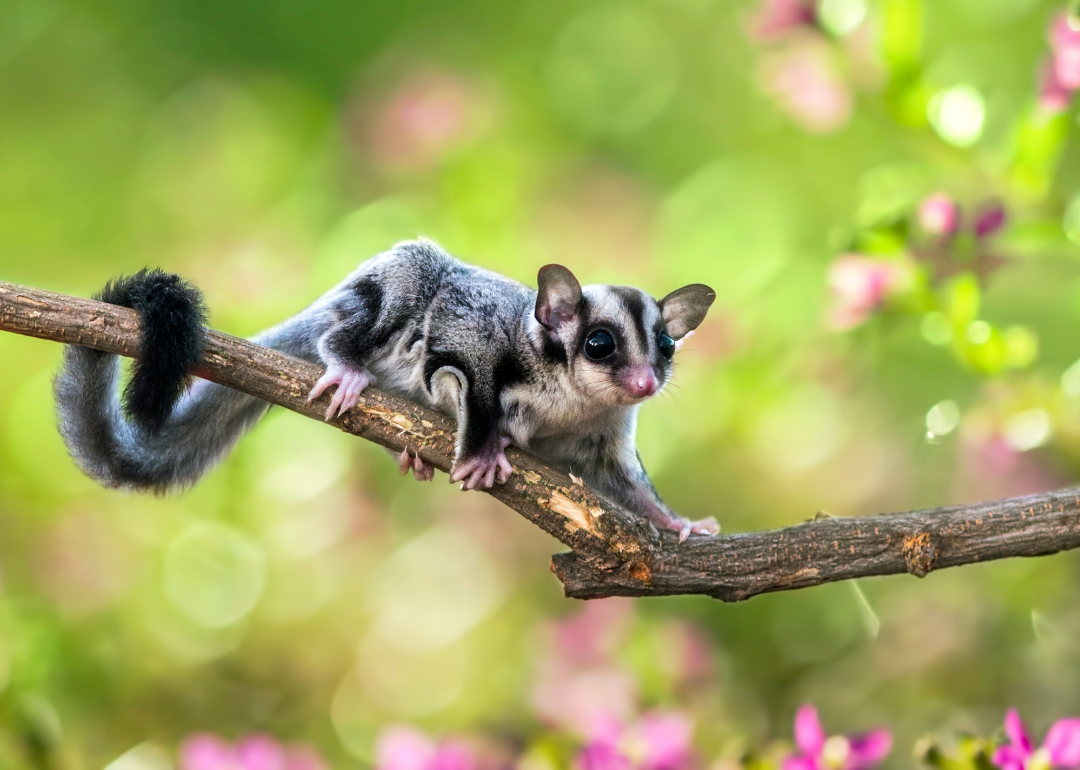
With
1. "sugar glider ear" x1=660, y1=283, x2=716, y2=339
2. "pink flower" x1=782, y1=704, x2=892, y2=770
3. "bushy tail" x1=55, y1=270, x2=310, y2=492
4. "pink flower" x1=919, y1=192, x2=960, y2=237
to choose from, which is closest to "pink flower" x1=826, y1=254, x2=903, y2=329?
"pink flower" x1=919, y1=192, x2=960, y2=237

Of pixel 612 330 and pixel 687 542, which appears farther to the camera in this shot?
pixel 612 330

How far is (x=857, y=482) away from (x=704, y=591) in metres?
1.71

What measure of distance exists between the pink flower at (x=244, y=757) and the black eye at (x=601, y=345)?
1088 mm

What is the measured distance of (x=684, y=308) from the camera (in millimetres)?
1764

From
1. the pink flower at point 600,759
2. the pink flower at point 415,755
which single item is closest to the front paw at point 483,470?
the pink flower at point 600,759

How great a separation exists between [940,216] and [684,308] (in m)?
0.50

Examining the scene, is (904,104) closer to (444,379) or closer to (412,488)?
(444,379)

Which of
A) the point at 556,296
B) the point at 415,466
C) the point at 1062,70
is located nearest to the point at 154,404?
the point at 415,466

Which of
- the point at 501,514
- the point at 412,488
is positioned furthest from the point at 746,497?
the point at 412,488

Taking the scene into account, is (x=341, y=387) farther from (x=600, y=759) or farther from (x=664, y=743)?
(x=664, y=743)

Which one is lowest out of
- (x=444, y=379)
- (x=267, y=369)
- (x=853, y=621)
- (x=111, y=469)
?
(x=111, y=469)

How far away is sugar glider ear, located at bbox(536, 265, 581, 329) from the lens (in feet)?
5.32

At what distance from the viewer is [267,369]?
150 cm

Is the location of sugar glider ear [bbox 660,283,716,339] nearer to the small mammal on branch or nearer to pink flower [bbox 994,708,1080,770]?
the small mammal on branch
